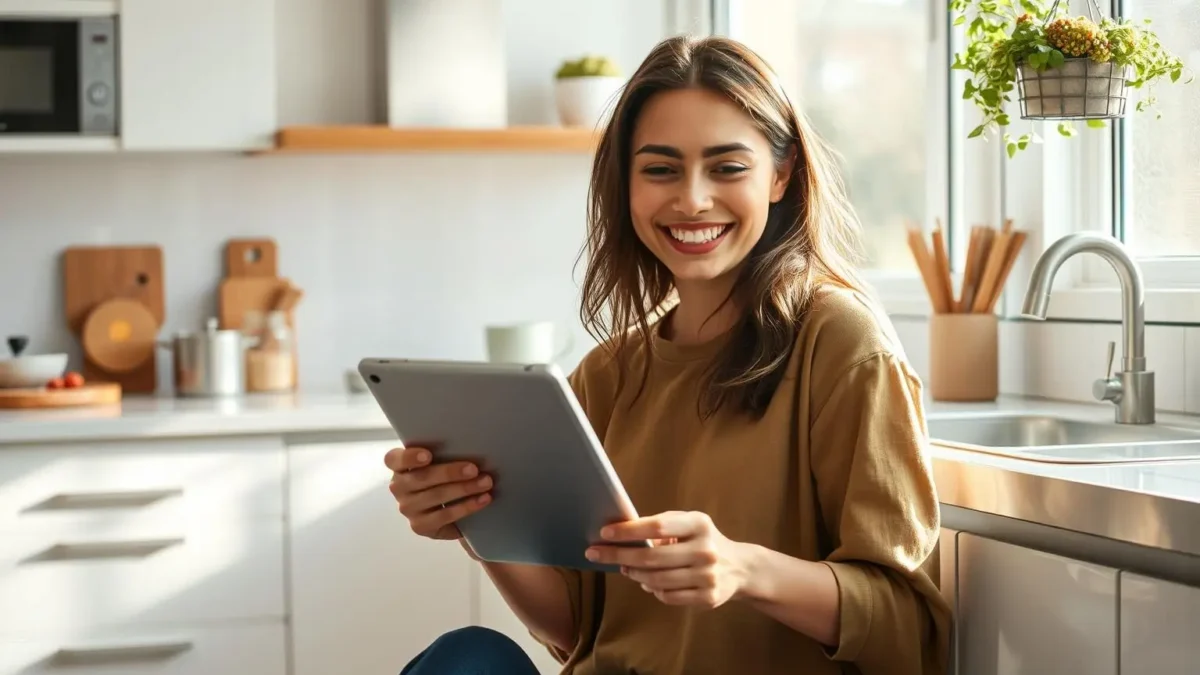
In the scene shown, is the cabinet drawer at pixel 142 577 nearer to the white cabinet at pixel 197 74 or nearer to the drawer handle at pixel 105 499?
the drawer handle at pixel 105 499

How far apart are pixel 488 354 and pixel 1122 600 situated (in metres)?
1.90

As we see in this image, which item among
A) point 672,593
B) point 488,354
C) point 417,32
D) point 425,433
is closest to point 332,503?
point 488,354

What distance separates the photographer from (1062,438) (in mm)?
1979

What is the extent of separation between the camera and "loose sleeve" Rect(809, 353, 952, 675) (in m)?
1.37

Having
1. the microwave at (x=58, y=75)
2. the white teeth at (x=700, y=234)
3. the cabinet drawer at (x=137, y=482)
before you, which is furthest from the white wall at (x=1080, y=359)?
the microwave at (x=58, y=75)

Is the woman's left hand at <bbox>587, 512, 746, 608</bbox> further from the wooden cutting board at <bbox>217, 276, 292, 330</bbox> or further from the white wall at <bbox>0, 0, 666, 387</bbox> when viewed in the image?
the wooden cutting board at <bbox>217, 276, 292, 330</bbox>

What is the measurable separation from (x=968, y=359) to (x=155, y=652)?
1.47 meters

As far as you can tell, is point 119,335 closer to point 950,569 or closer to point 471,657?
point 471,657

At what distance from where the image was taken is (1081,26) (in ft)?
5.82

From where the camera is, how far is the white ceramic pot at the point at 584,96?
122 inches

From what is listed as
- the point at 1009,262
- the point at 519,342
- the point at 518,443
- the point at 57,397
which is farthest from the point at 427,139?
the point at 518,443

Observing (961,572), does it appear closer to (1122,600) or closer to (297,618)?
(1122,600)

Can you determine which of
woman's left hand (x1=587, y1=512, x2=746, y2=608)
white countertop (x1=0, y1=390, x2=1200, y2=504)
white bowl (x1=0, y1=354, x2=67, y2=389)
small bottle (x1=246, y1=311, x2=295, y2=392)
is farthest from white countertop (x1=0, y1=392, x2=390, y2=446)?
woman's left hand (x1=587, y1=512, x2=746, y2=608)

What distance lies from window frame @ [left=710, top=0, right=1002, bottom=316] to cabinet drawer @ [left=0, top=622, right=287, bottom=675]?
126 cm
